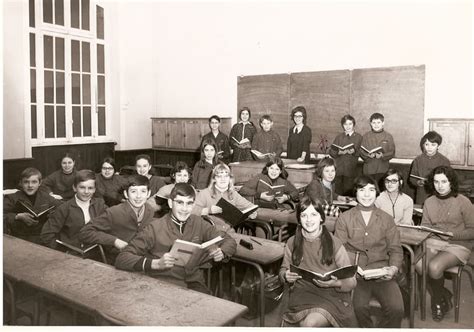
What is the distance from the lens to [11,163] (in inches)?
247

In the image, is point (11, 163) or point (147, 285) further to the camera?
point (11, 163)

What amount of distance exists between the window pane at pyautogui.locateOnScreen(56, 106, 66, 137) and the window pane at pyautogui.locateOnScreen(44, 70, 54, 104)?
7.5 inches

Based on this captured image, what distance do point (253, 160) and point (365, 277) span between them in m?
3.70

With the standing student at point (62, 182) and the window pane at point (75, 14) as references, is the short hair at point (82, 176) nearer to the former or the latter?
the standing student at point (62, 182)

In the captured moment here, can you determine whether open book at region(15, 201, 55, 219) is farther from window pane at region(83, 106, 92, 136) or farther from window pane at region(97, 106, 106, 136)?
window pane at region(97, 106, 106, 136)

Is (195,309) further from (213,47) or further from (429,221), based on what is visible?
(213,47)

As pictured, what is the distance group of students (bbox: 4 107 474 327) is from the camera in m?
2.13

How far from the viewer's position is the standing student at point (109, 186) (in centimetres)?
446

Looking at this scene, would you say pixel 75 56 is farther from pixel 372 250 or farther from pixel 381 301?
pixel 381 301

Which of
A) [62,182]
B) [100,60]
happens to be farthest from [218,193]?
[100,60]

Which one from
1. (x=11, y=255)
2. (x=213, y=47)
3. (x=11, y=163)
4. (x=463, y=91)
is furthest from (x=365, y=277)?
(x=213, y=47)

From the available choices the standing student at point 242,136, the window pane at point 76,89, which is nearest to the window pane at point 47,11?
the window pane at point 76,89

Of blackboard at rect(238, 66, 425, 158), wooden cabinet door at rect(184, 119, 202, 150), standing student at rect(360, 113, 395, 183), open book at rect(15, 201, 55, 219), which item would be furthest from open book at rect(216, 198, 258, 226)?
wooden cabinet door at rect(184, 119, 202, 150)

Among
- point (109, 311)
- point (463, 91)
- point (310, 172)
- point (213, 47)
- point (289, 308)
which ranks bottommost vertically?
point (289, 308)
